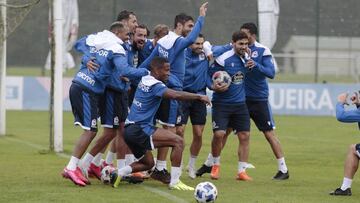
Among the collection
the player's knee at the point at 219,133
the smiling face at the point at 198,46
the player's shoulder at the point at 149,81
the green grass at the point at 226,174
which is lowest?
the green grass at the point at 226,174

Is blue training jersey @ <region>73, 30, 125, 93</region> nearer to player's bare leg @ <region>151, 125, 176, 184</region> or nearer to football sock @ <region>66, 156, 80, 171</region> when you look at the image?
football sock @ <region>66, 156, 80, 171</region>

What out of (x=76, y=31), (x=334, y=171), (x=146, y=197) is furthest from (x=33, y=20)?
(x=146, y=197)

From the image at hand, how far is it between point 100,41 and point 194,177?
2.73 meters

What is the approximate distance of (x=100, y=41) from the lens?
12203mm

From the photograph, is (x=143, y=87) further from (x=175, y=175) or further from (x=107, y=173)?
(x=107, y=173)

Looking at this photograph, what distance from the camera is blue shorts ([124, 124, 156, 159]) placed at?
11.6 m

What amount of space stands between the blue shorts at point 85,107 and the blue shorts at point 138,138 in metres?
0.73

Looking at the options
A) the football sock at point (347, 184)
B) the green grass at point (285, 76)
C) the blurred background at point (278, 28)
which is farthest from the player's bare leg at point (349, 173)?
the green grass at point (285, 76)

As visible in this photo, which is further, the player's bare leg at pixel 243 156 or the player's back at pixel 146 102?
the player's bare leg at pixel 243 156


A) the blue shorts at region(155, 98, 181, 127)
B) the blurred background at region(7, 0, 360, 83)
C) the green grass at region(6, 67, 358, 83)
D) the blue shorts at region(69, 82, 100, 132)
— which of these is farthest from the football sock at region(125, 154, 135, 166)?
the green grass at region(6, 67, 358, 83)

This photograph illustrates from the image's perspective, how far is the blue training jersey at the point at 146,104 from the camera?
11453 millimetres

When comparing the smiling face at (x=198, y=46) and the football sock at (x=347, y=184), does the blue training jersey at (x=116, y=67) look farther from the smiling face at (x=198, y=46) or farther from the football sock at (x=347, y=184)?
the football sock at (x=347, y=184)

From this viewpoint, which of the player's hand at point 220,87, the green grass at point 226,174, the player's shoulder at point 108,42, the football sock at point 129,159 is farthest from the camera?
the player's hand at point 220,87

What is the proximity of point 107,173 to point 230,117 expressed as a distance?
7.92 ft
